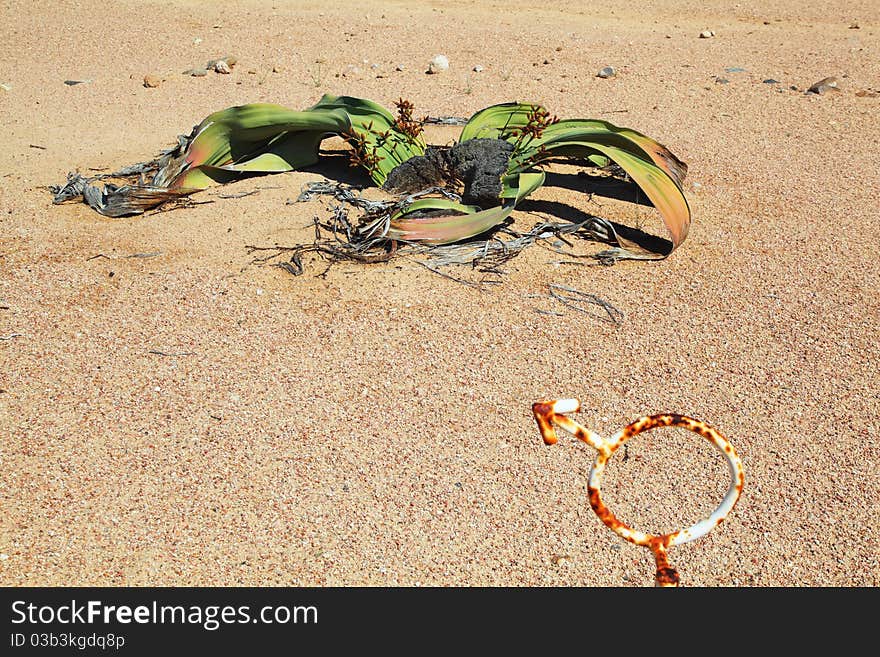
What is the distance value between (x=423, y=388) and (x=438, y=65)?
4.13 meters

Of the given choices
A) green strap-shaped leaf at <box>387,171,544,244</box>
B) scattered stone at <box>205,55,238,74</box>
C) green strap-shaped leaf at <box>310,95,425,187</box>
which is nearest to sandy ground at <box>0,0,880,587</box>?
green strap-shaped leaf at <box>387,171,544,244</box>

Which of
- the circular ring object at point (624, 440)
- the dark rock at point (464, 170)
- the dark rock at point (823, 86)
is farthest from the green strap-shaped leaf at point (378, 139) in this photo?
the circular ring object at point (624, 440)

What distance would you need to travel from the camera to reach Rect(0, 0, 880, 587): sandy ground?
2.10 meters

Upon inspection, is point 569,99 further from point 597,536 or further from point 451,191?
point 597,536

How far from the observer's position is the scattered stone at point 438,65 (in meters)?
6.25

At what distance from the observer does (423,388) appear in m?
2.68

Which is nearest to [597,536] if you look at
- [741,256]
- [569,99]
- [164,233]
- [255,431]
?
[255,431]

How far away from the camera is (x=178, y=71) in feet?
20.6

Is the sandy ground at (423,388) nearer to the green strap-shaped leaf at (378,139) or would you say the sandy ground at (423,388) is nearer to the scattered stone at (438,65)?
the green strap-shaped leaf at (378,139)

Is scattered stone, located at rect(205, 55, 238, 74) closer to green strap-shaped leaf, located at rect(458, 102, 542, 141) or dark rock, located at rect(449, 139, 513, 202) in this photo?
green strap-shaped leaf, located at rect(458, 102, 542, 141)

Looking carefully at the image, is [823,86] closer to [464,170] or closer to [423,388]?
[464,170]

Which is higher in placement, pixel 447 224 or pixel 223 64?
pixel 447 224

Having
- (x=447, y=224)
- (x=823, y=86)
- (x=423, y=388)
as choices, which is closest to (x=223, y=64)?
(x=447, y=224)

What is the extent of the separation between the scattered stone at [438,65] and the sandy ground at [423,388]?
4.74ft
